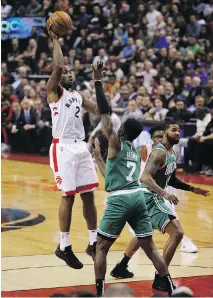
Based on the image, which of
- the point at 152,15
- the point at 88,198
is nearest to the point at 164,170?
the point at 88,198

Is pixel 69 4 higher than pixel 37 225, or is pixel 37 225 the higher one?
pixel 69 4

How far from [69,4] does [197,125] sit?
10.7 meters

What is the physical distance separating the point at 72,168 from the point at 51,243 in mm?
2104

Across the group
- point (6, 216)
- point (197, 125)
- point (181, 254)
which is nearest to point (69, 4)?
point (197, 125)

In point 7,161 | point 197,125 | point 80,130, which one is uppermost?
point 80,130

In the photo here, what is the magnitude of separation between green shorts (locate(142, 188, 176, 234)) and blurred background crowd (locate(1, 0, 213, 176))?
8.52m

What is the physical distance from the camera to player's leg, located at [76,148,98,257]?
8.42 meters

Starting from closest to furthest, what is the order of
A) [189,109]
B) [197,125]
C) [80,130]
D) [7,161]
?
1. [80,130]
2. [197,125]
3. [189,109]
4. [7,161]

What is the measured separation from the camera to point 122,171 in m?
7.59

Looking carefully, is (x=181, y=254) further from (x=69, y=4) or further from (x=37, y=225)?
(x=69, y=4)

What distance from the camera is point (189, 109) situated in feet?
61.1

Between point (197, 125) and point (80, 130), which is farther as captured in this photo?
point (197, 125)

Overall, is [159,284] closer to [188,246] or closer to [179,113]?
[188,246]

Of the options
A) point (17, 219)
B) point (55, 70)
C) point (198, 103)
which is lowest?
point (17, 219)
